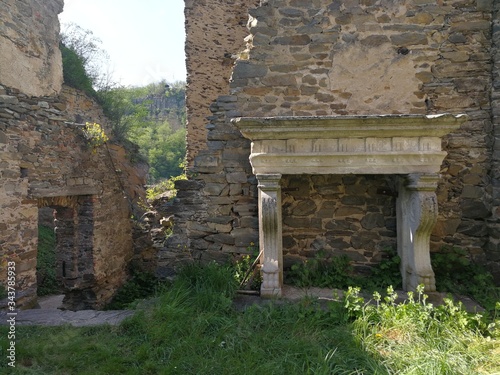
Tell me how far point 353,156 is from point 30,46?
593 centimetres

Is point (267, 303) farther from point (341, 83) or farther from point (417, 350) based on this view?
point (341, 83)

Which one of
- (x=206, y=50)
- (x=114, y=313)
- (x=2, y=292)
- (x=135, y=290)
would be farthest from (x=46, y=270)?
(x=206, y=50)

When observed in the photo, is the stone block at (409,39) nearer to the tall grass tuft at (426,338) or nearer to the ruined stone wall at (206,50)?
the tall grass tuft at (426,338)

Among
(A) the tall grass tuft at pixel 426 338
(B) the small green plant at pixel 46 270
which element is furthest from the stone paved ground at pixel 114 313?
(B) the small green plant at pixel 46 270

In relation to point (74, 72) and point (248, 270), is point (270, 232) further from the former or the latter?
point (74, 72)

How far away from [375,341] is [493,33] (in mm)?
3943

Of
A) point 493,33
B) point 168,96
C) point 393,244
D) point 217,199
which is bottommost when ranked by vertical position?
point 393,244

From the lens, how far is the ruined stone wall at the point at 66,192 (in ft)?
17.4

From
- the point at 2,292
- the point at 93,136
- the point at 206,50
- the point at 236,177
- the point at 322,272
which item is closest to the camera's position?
the point at 322,272

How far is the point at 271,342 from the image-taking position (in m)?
2.80

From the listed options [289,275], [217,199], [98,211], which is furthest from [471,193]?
[98,211]

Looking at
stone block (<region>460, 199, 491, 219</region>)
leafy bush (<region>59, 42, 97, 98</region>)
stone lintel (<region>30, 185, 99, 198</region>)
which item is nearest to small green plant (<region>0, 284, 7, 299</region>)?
stone lintel (<region>30, 185, 99, 198</region>)

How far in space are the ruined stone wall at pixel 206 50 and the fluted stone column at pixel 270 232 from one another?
7871 millimetres

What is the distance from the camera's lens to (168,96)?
44.0 metres
